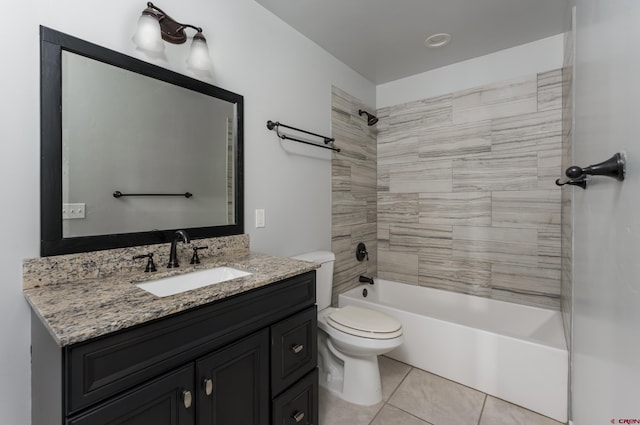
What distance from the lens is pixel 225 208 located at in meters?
1.59

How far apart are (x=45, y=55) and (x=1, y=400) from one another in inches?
45.8

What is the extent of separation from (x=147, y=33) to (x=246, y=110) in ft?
1.94

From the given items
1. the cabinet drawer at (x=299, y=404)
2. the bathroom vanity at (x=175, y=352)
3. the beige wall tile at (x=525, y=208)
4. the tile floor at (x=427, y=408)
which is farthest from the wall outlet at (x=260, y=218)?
the beige wall tile at (x=525, y=208)

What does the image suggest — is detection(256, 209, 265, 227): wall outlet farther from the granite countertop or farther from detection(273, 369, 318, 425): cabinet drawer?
detection(273, 369, 318, 425): cabinet drawer

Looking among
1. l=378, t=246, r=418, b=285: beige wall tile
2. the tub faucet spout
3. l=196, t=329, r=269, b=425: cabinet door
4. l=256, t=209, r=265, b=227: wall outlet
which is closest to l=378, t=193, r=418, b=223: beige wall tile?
l=378, t=246, r=418, b=285: beige wall tile

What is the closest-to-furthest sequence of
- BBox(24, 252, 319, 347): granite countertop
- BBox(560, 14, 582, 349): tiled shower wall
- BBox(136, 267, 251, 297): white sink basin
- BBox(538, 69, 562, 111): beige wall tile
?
BBox(24, 252, 319, 347): granite countertop → BBox(136, 267, 251, 297): white sink basin → BBox(560, 14, 582, 349): tiled shower wall → BBox(538, 69, 562, 111): beige wall tile

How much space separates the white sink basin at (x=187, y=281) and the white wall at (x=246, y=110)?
1.25 feet

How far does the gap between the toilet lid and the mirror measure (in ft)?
2.71

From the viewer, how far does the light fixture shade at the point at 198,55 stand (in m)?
1.38

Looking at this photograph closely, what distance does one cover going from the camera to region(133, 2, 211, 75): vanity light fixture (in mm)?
1196

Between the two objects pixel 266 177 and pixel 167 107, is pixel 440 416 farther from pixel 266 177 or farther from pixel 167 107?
pixel 167 107

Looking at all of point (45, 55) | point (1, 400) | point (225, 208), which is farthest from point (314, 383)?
point (45, 55)

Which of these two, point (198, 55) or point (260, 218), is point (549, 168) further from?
point (198, 55)

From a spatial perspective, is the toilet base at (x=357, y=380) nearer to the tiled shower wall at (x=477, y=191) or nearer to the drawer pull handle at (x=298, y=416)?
the drawer pull handle at (x=298, y=416)
